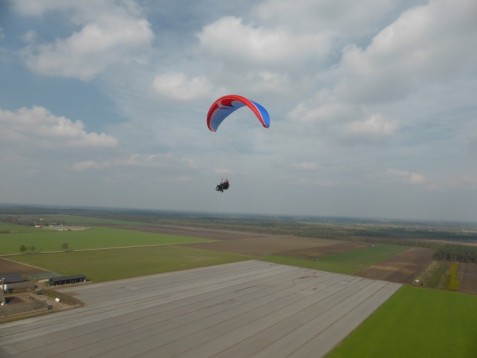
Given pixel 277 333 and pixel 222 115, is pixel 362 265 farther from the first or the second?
pixel 222 115

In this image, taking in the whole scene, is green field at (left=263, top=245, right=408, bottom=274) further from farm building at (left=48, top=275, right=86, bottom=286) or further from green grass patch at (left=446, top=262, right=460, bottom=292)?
farm building at (left=48, top=275, right=86, bottom=286)

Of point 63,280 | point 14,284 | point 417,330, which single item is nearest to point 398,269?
point 417,330

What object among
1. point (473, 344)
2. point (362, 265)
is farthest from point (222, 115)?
point (362, 265)

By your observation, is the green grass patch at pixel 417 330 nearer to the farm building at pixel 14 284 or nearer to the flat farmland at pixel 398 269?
the flat farmland at pixel 398 269

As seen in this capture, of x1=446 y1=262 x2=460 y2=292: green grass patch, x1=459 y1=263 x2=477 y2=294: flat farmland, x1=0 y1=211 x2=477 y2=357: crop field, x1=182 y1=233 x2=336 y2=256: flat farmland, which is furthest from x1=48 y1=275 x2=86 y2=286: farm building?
x1=459 y1=263 x2=477 y2=294: flat farmland

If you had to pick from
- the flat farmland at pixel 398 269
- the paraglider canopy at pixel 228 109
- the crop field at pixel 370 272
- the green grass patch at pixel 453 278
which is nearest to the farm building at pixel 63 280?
the crop field at pixel 370 272

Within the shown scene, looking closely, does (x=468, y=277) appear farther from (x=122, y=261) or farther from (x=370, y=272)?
(x=122, y=261)
